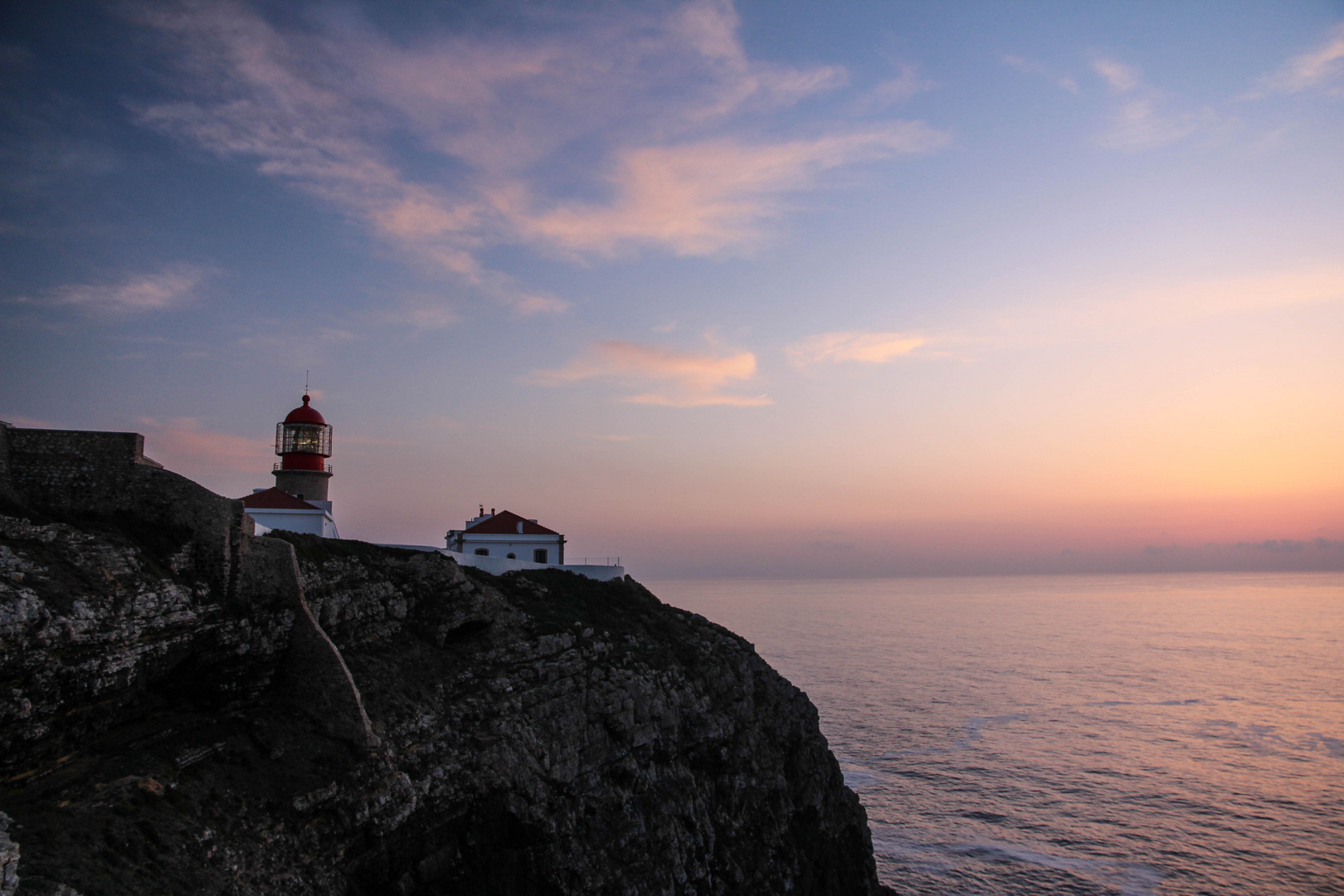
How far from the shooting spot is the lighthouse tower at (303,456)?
135 ft

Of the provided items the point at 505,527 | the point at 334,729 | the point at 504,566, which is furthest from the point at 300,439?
the point at 334,729

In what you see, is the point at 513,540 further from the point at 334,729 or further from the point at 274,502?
the point at 334,729

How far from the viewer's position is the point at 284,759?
15180 mm

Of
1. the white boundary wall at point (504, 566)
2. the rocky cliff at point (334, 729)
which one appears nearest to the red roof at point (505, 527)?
the white boundary wall at point (504, 566)

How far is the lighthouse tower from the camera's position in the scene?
41.2m

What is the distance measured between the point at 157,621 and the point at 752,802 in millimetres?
20712

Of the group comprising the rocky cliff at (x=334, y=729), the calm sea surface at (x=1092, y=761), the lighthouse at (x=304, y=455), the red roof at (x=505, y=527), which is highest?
the lighthouse at (x=304, y=455)

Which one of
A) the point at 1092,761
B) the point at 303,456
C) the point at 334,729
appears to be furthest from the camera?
the point at 1092,761

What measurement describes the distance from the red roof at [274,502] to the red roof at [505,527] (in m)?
11.4

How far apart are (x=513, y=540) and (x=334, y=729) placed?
27.7 metres

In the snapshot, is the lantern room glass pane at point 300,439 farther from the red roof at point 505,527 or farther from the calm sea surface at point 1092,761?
the calm sea surface at point 1092,761

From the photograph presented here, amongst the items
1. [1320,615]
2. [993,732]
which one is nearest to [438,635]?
[993,732]

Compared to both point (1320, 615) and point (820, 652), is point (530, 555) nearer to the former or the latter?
point (820, 652)

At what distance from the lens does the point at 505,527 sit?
44875 millimetres
